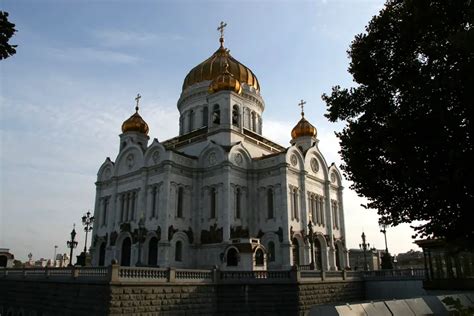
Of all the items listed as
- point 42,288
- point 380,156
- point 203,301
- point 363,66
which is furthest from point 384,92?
point 42,288

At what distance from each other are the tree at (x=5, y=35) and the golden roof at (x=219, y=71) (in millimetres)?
29921

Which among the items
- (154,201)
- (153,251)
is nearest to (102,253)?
(153,251)

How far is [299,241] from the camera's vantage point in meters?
33.7

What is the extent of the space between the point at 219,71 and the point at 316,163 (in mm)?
13500

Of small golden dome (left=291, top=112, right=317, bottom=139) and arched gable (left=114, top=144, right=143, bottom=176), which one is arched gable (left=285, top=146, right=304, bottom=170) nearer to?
small golden dome (left=291, top=112, right=317, bottom=139)

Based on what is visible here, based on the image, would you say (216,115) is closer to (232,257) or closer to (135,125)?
(135,125)

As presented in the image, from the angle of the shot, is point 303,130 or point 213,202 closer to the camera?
point 213,202

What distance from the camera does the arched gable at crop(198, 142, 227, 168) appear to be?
33812mm

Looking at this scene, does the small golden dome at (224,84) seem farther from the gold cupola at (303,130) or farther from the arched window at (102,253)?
the arched window at (102,253)

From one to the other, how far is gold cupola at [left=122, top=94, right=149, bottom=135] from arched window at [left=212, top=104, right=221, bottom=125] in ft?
27.1

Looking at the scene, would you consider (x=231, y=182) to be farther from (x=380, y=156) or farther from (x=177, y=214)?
(x=380, y=156)

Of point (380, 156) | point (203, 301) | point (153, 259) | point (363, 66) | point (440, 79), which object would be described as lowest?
point (203, 301)

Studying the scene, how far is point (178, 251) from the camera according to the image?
31797mm

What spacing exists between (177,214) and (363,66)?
72.1 feet
